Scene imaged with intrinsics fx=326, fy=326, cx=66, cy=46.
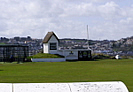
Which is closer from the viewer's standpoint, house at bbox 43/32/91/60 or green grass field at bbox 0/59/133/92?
green grass field at bbox 0/59/133/92

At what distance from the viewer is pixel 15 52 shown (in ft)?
184

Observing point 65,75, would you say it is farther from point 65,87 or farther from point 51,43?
point 51,43

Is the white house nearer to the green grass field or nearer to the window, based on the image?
the window

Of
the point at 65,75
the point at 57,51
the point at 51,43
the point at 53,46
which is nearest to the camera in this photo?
the point at 65,75

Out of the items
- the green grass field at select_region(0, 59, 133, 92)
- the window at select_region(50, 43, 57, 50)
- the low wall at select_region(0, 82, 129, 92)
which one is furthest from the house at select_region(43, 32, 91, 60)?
the low wall at select_region(0, 82, 129, 92)

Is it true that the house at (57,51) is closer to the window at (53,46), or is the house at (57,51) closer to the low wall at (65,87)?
the window at (53,46)

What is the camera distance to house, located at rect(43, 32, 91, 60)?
56781 mm

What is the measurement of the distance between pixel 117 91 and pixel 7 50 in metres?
47.2

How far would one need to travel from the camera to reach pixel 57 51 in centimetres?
5747

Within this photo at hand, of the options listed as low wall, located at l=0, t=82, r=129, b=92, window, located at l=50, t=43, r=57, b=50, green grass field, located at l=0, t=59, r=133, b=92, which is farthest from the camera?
window, located at l=50, t=43, r=57, b=50

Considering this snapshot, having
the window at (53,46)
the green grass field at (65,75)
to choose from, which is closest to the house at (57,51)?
the window at (53,46)

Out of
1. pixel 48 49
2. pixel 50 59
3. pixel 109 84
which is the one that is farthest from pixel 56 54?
pixel 109 84

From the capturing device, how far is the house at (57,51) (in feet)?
186

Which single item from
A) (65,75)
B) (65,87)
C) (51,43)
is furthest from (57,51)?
(65,87)
